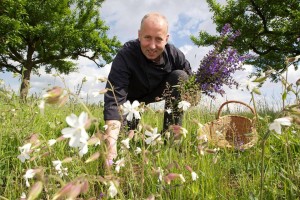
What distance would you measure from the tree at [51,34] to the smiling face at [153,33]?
1350cm

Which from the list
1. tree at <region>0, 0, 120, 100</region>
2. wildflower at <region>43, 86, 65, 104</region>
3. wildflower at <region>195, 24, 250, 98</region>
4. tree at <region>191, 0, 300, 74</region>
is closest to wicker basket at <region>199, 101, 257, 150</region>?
wildflower at <region>195, 24, 250, 98</region>

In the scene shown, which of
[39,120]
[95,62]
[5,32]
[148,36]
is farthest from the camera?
[95,62]

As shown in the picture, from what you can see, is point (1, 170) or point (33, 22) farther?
point (33, 22)

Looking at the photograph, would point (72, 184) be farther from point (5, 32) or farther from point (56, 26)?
point (56, 26)

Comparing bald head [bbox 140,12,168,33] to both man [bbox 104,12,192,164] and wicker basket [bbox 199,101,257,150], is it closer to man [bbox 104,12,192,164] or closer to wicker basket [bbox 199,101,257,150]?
man [bbox 104,12,192,164]

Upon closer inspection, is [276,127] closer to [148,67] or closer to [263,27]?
[148,67]

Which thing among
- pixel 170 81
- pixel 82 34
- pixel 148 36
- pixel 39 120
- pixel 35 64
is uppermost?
pixel 82 34

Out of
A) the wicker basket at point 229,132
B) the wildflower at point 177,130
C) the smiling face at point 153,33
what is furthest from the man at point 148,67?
the wildflower at point 177,130

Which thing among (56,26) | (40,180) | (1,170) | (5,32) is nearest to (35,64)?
(56,26)

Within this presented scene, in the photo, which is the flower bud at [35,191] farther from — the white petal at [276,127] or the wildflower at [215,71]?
the wildflower at [215,71]

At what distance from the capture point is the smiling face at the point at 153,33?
129 inches

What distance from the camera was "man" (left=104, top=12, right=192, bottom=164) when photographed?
3.31m

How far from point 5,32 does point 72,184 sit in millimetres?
16262

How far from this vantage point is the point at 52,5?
59.3 feet
